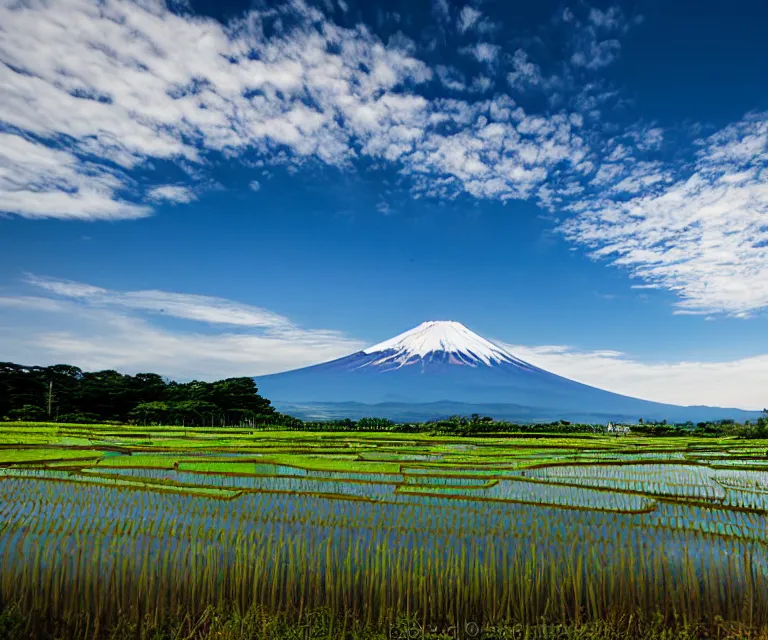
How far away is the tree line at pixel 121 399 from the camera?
41812 millimetres

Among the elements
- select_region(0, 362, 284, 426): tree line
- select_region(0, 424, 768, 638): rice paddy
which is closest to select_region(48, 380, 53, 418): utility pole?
select_region(0, 362, 284, 426): tree line

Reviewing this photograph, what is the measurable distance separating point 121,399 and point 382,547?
4451cm

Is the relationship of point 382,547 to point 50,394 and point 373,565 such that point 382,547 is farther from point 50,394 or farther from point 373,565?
point 50,394

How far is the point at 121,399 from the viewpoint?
150ft

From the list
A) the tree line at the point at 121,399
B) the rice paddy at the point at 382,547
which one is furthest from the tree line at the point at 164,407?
the rice paddy at the point at 382,547

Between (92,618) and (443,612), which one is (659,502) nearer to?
(443,612)

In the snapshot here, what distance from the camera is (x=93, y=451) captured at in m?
18.7

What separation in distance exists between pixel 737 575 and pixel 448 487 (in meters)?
6.24

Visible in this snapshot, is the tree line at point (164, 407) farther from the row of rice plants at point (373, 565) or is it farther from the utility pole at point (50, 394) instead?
the row of rice plants at point (373, 565)

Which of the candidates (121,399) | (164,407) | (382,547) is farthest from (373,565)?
(121,399)

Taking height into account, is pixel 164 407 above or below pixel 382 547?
above

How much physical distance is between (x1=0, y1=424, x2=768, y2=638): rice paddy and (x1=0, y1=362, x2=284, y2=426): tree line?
31425 millimetres

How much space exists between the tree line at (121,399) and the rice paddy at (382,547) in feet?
103

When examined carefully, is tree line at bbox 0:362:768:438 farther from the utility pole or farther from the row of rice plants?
the row of rice plants
